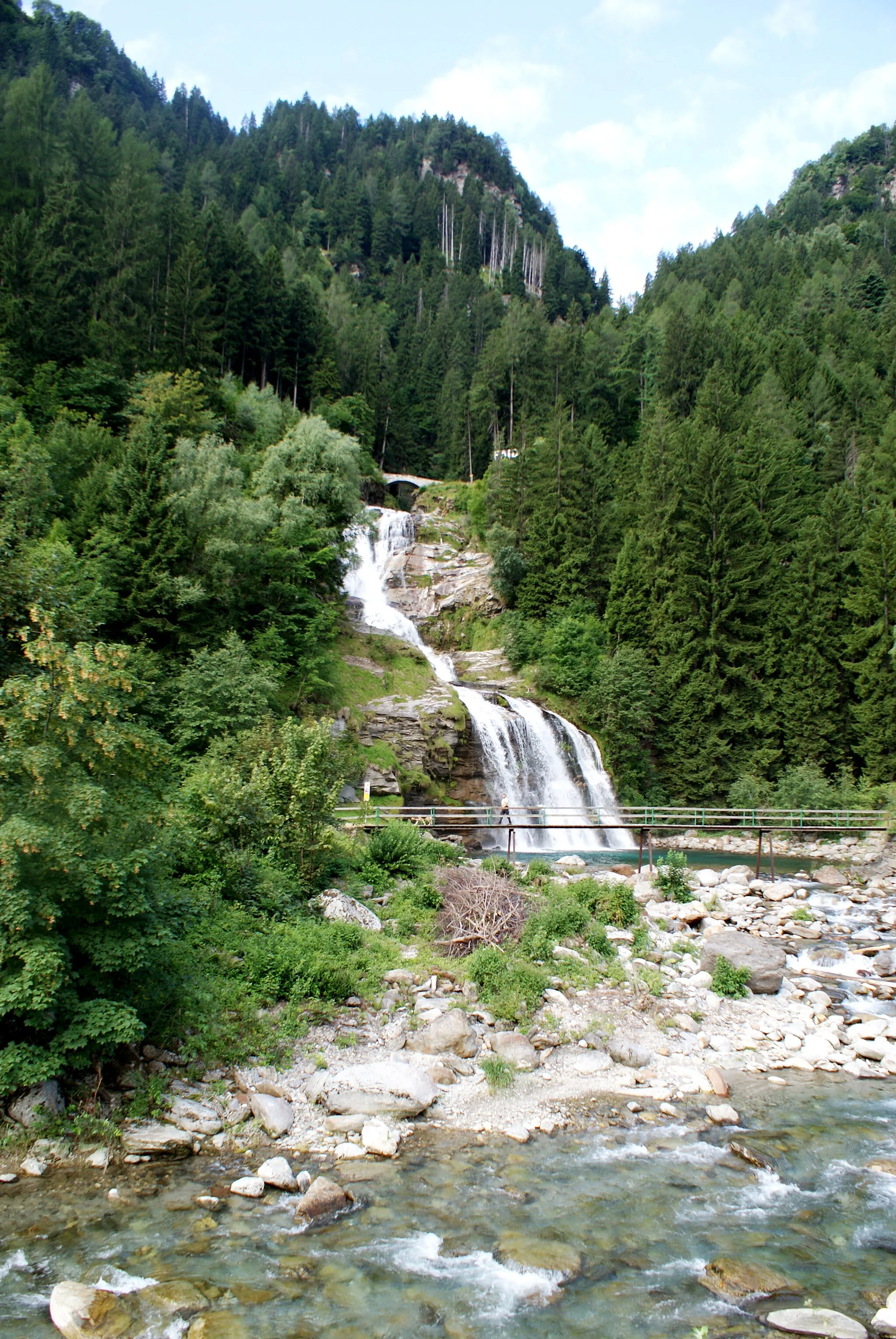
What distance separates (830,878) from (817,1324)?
73.6 ft

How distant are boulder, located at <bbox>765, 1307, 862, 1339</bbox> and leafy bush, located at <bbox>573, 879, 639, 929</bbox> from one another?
11.3m

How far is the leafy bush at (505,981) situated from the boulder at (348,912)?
261 cm

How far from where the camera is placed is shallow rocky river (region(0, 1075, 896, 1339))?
20.2 ft

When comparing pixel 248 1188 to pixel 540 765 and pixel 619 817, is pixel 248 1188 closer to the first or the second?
pixel 540 765

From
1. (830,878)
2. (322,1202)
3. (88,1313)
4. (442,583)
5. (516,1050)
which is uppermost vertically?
(442,583)

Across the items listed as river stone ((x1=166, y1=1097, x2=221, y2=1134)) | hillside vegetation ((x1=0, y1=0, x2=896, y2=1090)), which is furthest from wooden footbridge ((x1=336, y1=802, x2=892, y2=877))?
river stone ((x1=166, y1=1097, x2=221, y2=1134))

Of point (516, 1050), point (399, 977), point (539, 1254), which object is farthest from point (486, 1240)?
point (399, 977)

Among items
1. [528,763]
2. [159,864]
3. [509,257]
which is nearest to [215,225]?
[528,763]

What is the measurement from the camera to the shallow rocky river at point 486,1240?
20.2 feet

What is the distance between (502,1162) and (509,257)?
6181 inches

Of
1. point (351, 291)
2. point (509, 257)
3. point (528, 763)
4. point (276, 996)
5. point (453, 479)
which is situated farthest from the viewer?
point (509, 257)

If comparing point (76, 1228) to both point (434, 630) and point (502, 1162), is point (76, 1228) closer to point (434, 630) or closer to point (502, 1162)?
point (502, 1162)

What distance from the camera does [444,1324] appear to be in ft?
20.0

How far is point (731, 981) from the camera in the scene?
14211 mm
